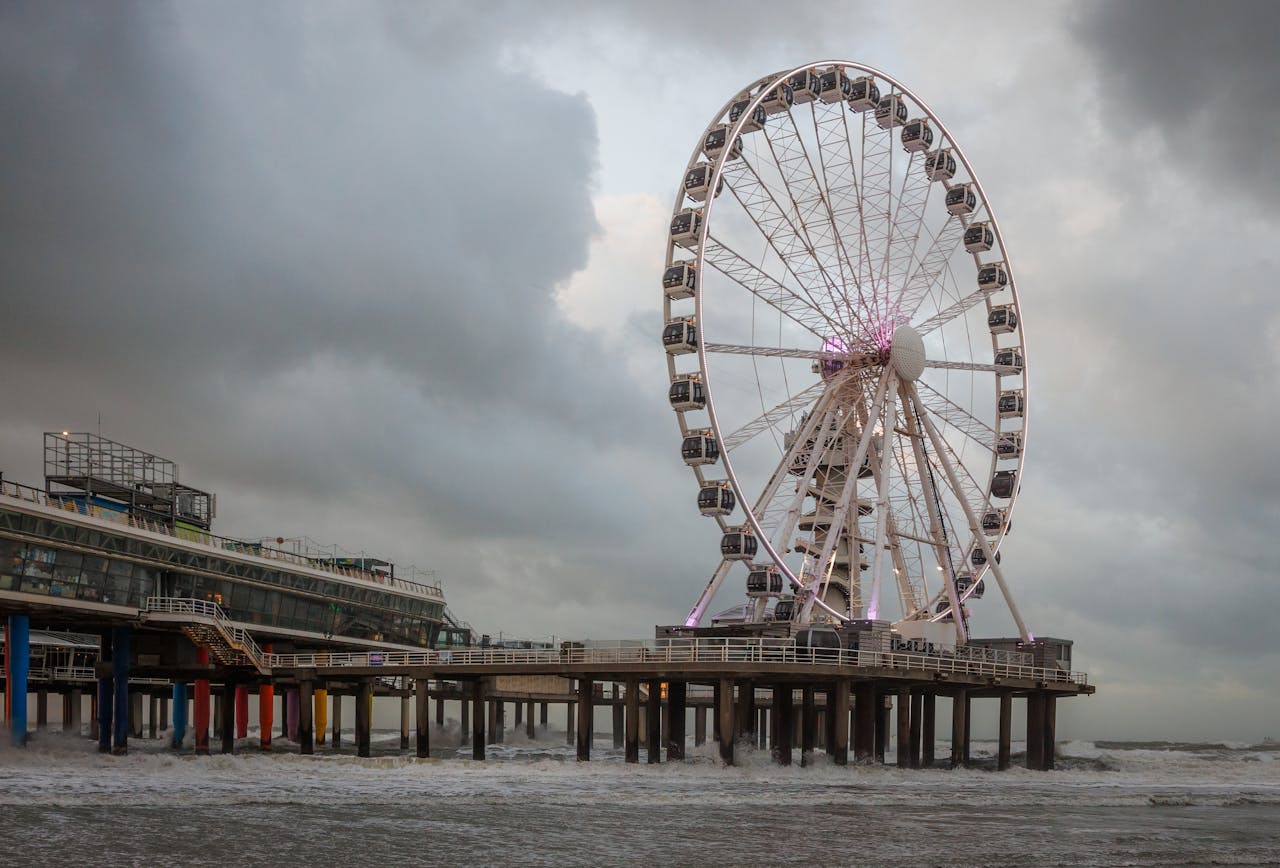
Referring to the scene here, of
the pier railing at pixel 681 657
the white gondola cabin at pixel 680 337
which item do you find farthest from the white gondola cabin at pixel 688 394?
the pier railing at pixel 681 657

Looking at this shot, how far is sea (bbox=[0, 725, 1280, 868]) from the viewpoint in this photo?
27625mm

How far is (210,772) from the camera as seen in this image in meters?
45.2

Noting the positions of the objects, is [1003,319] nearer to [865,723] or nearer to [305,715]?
[865,723]

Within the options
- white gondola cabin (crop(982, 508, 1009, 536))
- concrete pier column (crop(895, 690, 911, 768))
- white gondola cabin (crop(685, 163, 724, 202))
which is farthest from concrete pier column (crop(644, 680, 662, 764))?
white gondola cabin (crop(982, 508, 1009, 536))

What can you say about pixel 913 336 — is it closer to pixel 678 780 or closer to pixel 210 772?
pixel 678 780

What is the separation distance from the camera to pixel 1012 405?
73.7 metres

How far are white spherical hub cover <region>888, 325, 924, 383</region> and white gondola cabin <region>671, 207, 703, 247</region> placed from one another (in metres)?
10.4

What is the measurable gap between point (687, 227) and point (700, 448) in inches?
354

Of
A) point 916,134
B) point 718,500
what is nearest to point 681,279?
point 718,500

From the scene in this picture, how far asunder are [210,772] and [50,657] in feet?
115

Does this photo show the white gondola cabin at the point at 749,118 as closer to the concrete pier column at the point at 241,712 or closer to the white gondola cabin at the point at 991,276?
the white gondola cabin at the point at 991,276

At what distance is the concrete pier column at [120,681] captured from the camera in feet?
193

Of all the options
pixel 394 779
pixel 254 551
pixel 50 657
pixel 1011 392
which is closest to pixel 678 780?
pixel 394 779

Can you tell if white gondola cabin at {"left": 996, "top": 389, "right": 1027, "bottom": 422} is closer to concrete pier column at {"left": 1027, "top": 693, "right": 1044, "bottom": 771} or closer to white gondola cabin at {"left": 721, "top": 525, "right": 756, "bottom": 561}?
concrete pier column at {"left": 1027, "top": 693, "right": 1044, "bottom": 771}
